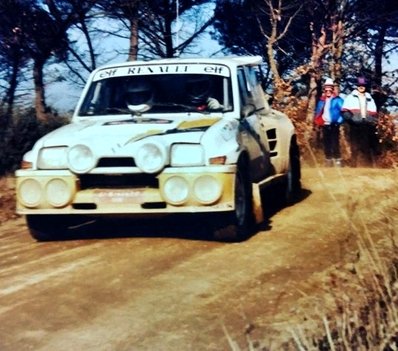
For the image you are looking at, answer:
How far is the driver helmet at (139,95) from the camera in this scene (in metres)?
9.87

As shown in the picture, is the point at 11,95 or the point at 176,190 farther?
the point at 11,95

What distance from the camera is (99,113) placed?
998 cm

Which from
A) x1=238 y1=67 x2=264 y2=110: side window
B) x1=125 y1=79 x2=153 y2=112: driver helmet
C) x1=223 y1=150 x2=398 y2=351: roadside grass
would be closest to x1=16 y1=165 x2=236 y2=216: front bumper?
x1=125 y1=79 x2=153 y2=112: driver helmet

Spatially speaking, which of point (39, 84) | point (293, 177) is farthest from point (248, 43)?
point (293, 177)

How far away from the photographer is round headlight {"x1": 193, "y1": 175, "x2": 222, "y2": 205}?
845cm

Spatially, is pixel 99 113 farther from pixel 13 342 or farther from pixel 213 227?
pixel 13 342

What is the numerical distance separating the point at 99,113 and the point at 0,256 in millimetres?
1956

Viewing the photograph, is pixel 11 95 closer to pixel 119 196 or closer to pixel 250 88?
pixel 250 88

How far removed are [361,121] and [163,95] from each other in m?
7.66

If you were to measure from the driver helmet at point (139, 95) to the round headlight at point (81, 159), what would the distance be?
1319mm

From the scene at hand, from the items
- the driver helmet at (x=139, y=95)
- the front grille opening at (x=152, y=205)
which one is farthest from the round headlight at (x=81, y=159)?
the driver helmet at (x=139, y=95)

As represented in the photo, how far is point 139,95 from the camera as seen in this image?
9.98 m

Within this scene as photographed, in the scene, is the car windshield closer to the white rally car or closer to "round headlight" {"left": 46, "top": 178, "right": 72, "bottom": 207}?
the white rally car

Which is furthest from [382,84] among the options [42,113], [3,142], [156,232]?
[156,232]
